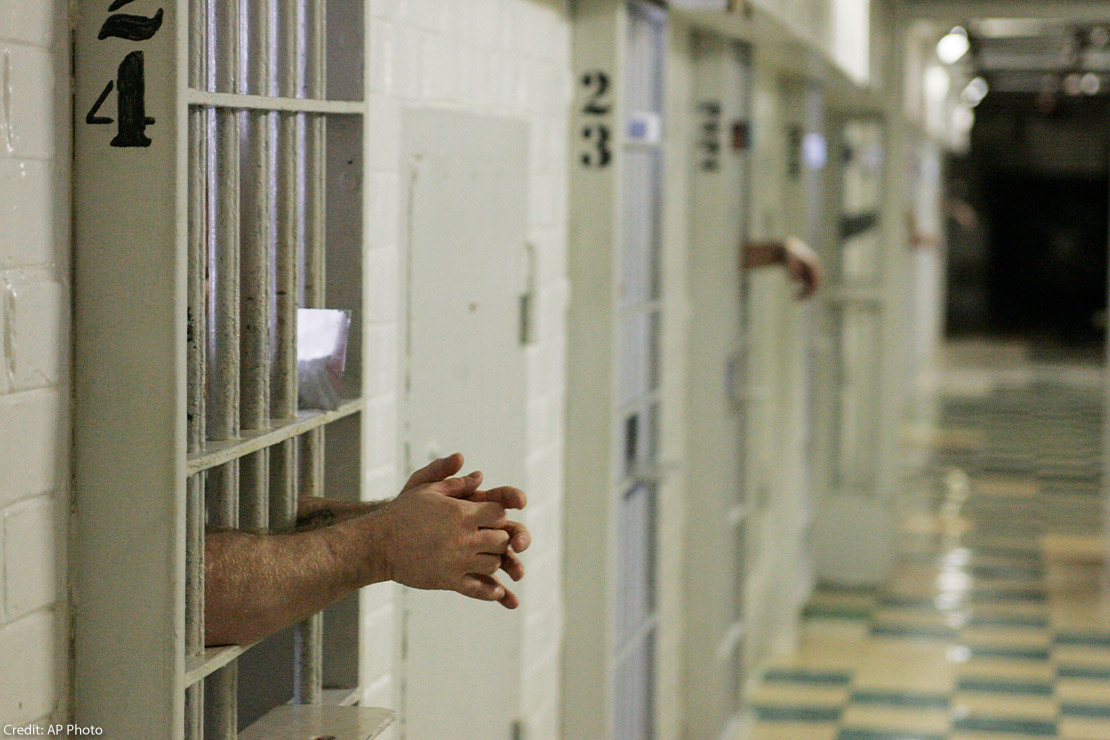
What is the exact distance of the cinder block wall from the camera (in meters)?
1.37

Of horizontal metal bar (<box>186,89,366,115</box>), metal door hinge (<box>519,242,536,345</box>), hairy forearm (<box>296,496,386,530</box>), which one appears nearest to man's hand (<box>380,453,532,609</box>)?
hairy forearm (<box>296,496,386,530</box>)

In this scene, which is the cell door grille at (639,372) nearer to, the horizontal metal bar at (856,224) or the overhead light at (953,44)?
the horizontal metal bar at (856,224)

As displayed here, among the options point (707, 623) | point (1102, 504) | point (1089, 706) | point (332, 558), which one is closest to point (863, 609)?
point (1089, 706)

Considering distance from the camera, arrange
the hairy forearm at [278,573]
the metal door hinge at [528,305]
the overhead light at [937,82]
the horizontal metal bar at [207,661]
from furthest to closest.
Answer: the overhead light at [937,82] → the metal door hinge at [528,305] → the hairy forearm at [278,573] → the horizontal metal bar at [207,661]

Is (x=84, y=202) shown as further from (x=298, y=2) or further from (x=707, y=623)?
(x=707, y=623)

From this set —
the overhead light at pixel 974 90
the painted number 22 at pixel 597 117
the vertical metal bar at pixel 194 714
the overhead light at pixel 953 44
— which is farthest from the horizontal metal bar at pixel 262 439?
the overhead light at pixel 974 90

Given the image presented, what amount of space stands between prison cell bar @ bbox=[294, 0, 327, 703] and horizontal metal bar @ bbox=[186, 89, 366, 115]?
0.10 ft

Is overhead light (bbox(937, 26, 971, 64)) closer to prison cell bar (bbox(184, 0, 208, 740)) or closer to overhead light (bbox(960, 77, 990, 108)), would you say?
overhead light (bbox(960, 77, 990, 108))

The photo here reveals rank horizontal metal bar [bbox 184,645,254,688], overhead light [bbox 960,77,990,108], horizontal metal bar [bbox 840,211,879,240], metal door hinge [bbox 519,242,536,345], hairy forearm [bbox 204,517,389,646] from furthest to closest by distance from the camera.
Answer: overhead light [bbox 960,77,990,108], horizontal metal bar [bbox 840,211,879,240], metal door hinge [bbox 519,242,536,345], hairy forearm [bbox 204,517,389,646], horizontal metal bar [bbox 184,645,254,688]

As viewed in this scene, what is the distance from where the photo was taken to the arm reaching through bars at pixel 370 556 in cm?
165

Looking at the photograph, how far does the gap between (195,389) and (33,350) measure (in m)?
0.19

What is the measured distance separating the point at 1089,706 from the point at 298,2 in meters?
4.59

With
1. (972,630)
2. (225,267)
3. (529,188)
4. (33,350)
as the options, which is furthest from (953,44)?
(33,350)

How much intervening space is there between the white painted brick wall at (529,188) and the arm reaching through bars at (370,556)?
39cm
